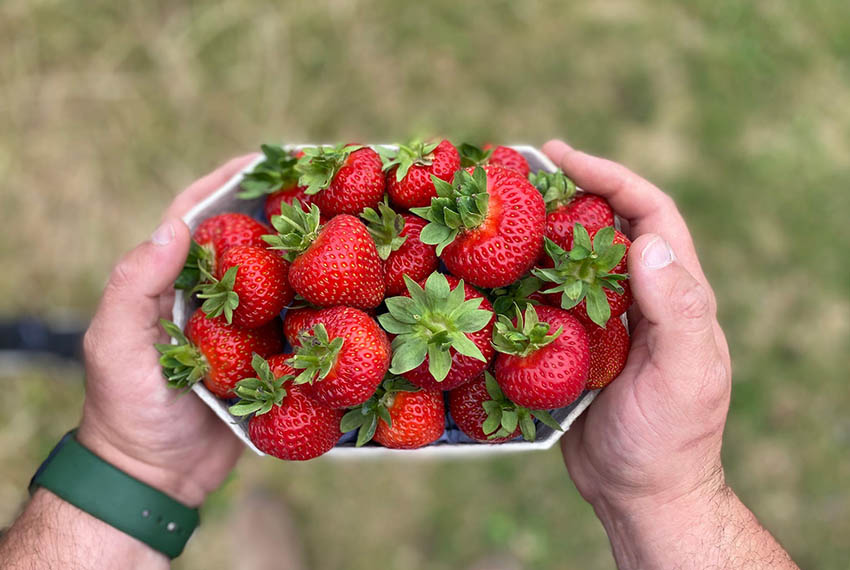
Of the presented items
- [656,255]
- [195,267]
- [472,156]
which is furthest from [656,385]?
[195,267]

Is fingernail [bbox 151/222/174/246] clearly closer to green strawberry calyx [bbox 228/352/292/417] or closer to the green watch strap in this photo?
green strawberry calyx [bbox 228/352/292/417]

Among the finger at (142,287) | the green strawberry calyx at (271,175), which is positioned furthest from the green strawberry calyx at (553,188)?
the finger at (142,287)

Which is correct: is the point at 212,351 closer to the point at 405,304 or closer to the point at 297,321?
the point at 297,321

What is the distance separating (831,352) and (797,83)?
1.15m

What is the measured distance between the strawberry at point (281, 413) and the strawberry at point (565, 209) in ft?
1.84

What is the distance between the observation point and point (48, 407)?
252 centimetres

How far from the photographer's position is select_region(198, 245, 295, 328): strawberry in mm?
1236

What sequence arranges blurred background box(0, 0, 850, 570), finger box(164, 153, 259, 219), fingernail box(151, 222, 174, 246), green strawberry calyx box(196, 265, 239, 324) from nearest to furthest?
green strawberry calyx box(196, 265, 239, 324) < fingernail box(151, 222, 174, 246) < finger box(164, 153, 259, 219) < blurred background box(0, 0, 850, 570)

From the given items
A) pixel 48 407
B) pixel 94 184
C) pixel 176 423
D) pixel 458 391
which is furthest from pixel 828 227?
pixel 48 407

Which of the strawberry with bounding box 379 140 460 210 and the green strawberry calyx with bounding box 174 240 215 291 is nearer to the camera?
the strawberry with bounding box 379 140 460 210

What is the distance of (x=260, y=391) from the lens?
1203 mm

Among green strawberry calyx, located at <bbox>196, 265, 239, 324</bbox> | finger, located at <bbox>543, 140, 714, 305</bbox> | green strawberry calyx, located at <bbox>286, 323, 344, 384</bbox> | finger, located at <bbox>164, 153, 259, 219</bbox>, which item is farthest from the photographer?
finger, located at <bbox>164, 153, 259, 219</bbox>

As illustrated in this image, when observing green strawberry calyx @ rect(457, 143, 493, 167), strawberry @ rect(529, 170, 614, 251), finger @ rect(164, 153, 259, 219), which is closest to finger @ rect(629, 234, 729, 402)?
strawberry @ rect(529, 170, 614, 251)

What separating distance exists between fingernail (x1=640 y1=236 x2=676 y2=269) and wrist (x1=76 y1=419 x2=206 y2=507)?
1.21m
